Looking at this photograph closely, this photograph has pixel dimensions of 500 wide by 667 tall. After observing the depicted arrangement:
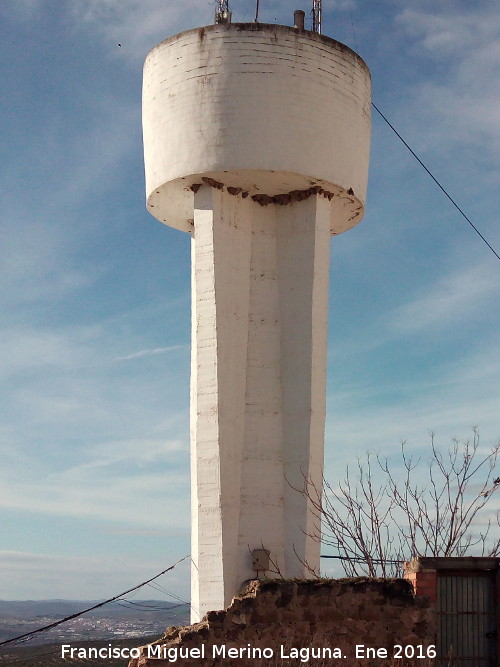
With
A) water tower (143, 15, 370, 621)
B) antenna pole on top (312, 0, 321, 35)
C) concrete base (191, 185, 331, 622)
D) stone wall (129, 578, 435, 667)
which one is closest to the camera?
stone wall (129, 578, 435, 667)

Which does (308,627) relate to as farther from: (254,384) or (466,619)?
(254,384)

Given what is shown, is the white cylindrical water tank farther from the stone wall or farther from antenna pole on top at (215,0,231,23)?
the stone wall

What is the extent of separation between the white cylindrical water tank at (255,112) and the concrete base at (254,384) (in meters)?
0.64

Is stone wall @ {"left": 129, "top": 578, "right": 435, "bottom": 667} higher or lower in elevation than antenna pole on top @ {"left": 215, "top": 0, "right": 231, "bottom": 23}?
lower

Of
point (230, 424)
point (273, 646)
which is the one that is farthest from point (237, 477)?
point (273, 646)

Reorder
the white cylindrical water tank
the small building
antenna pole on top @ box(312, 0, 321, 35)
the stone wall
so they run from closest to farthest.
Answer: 1. the stone wall
2. the small building
3. the white cylindrical water tank
4. antenna pole on top @ box(312, 0, 321, 35)

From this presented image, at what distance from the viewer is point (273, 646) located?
550 inches

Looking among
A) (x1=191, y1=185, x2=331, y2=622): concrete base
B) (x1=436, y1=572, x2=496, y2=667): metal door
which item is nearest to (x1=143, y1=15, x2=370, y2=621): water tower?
(x1=191, y1=185, x2=331, y2=622): concrete base

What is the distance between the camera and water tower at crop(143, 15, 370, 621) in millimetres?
19734

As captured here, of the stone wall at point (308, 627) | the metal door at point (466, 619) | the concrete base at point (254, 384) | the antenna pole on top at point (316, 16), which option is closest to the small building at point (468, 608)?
the metal door at point (466, 619)

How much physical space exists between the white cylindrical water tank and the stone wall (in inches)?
342

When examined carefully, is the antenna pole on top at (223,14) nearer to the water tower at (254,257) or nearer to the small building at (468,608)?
the water tower at (254,257)

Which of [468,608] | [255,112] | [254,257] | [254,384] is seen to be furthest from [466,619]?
[255,112]

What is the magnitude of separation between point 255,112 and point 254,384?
5.03m
